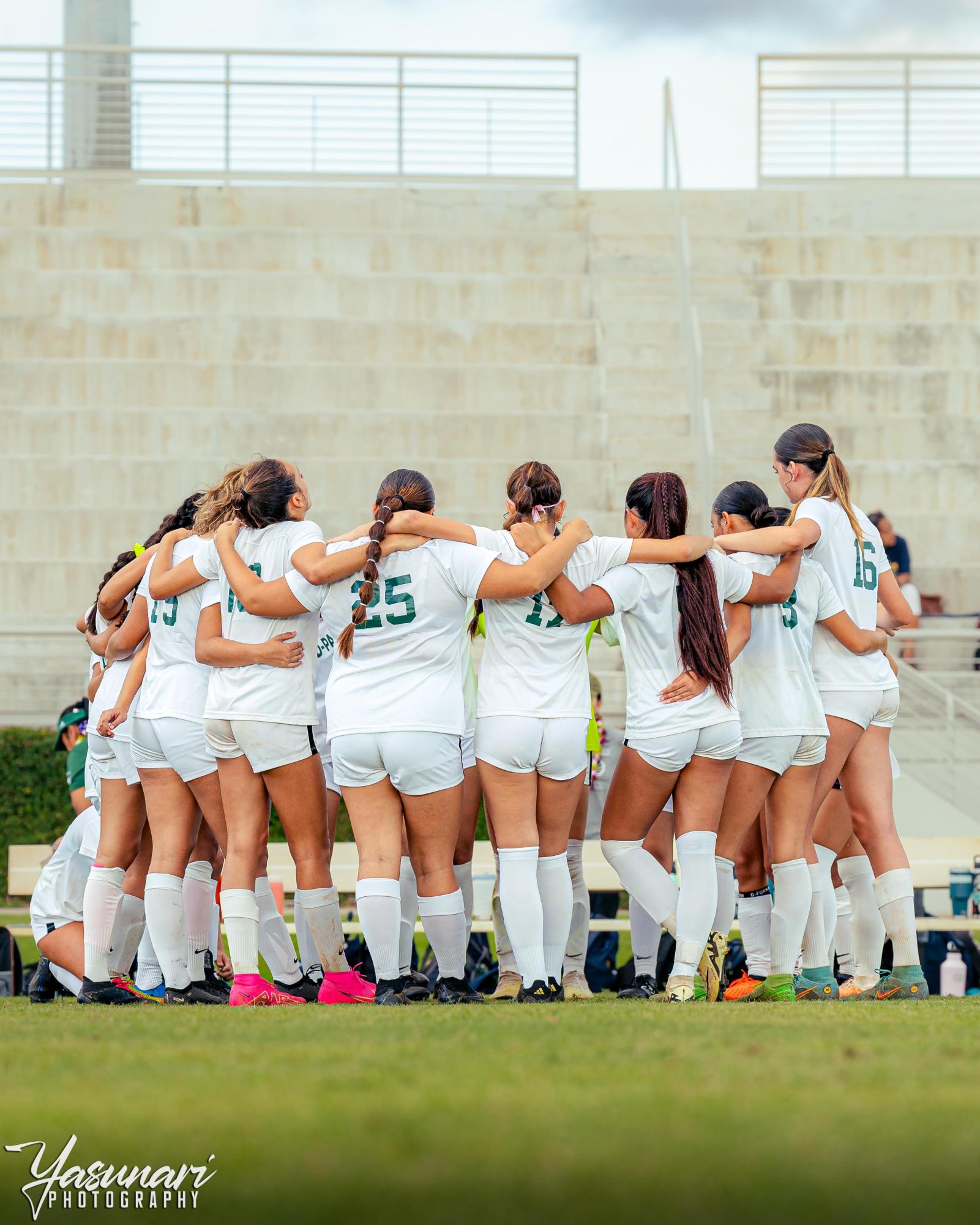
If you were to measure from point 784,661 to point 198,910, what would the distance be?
2.67m

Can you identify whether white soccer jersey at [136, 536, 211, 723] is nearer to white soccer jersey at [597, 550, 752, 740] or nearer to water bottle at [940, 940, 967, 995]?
white soccer jersey at [597, 550, 752, 740]

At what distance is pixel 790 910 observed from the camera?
6.07m

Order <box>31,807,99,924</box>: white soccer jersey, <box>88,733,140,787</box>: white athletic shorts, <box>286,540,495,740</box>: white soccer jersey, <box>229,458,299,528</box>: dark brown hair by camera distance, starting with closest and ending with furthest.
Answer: <box>286,540,495,740</box>: white soccer jersey
<box>229,458,299,528</box>: dark brown hair
<box>88,733,140,787</box>: white athletic shorts
<box>31,807,99,924</box>: white soccer jersey

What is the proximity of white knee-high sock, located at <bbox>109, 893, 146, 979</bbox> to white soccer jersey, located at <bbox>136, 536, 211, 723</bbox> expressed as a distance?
0.99m

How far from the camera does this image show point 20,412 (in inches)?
682

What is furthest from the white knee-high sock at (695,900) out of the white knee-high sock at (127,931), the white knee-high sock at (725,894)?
the white knee-high sock at (127,931)

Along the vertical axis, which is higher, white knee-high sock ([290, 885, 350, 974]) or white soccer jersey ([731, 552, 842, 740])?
white soccer jersey ([731, 552, 842, 740])

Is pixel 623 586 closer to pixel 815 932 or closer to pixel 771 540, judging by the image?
pixel 771 540

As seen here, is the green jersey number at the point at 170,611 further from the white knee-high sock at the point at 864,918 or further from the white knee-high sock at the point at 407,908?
the white knee-high sock at the point at 864,918

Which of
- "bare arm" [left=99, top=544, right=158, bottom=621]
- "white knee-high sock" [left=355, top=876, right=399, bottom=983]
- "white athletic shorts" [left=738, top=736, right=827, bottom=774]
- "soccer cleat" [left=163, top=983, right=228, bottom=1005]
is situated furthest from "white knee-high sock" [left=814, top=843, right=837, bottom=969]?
"bare arm" [left=99, top=544, right=158, bottom=621]

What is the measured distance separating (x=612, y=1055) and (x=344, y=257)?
659 inches

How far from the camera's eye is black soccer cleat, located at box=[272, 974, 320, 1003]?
630 centimetres

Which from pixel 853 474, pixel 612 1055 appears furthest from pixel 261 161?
pixel 612 1055

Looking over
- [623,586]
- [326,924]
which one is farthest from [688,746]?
[326,924]
